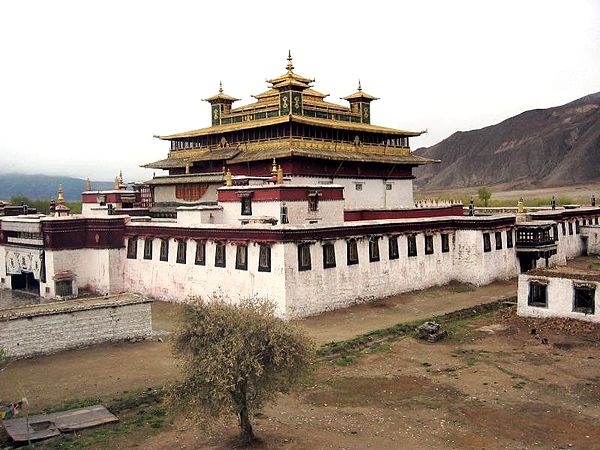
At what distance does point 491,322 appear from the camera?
29609 millimetres

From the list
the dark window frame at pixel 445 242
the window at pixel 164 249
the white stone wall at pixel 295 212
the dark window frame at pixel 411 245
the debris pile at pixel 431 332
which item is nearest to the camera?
the debris pile at pixel 431 332

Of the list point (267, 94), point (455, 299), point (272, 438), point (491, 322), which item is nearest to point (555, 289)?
point (491, 322)

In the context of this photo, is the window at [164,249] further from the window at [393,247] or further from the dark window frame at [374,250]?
the window at [393,247]

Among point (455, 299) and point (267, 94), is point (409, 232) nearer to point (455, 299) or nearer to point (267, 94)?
point (455, 299)

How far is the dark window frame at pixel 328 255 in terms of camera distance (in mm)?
31922

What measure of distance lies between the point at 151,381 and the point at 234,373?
7598mm

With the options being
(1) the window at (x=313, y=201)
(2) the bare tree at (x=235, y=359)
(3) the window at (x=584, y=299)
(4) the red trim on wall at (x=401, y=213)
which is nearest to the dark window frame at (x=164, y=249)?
(1) the window at (x=313, y=201)

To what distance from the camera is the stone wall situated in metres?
24.9

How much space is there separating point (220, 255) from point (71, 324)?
30.3 ft

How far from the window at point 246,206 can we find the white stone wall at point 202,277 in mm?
2623

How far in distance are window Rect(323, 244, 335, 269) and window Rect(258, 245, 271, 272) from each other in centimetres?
288

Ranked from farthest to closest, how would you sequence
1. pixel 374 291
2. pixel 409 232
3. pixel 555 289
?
pixel 409 232 → pixel 374 291 → pixel 555 289

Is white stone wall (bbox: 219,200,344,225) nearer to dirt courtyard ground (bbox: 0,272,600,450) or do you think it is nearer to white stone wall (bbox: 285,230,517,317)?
white stone wall (bbox: 285,230,517,317)

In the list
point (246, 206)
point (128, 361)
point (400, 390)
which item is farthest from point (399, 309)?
point (128, 361)
